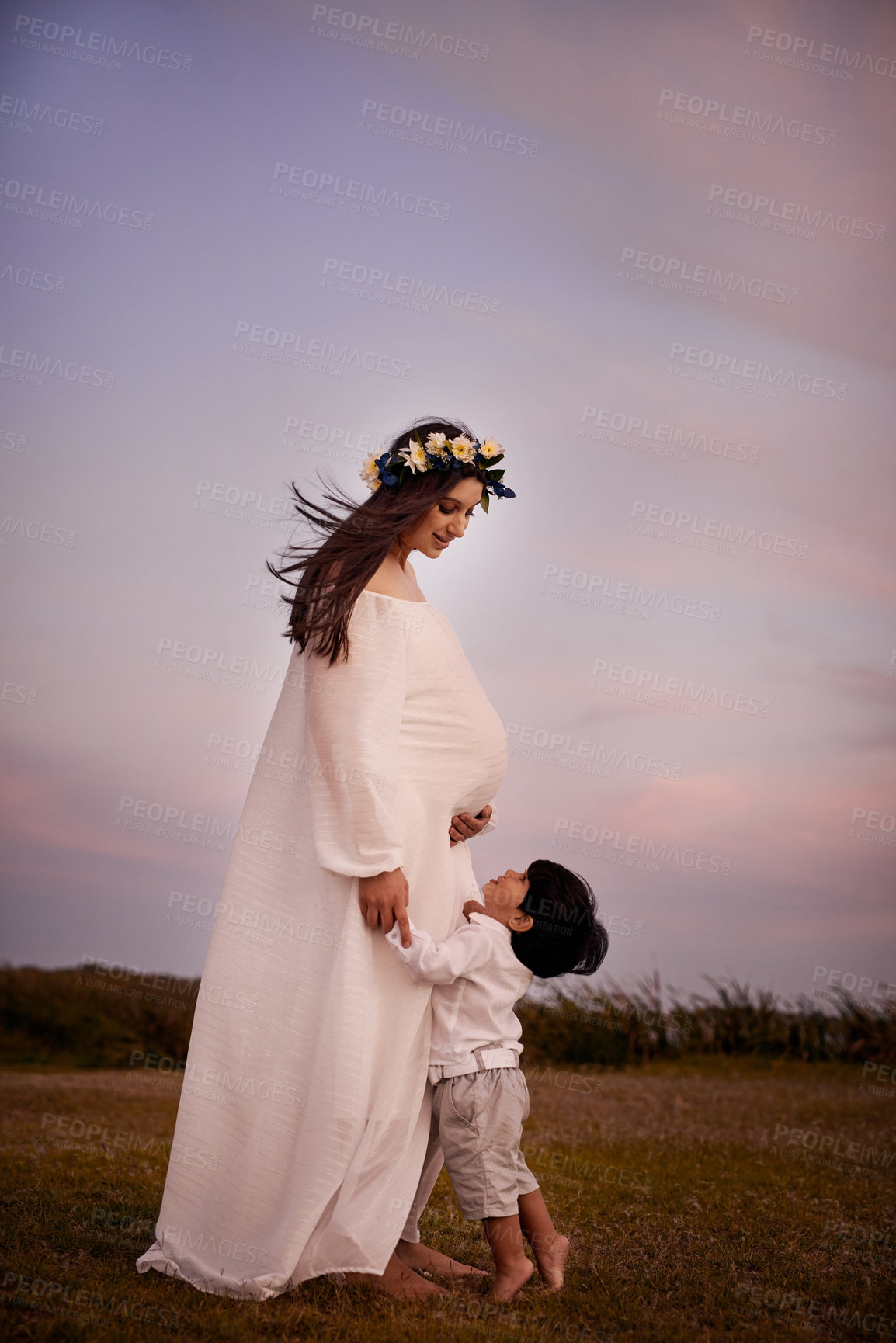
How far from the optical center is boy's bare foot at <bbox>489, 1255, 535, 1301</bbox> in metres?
3.07

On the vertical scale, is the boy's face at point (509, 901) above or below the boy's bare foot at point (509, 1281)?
above

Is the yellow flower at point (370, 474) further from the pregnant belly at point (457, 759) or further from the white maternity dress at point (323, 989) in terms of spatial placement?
the pregnant belly at point (457, 759)

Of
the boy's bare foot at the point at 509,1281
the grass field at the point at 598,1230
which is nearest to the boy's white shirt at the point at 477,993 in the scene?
the boy's bare foot at the point at 509,1281

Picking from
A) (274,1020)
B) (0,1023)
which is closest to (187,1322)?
(274,1020)

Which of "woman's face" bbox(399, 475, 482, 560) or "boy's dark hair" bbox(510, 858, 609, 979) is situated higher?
"woman's face" bbox(399, 475, 482, 560)

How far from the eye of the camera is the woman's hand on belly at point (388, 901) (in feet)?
9.87

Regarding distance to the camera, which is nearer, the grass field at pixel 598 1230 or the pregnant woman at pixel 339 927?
the grass field at pixel 598 1230

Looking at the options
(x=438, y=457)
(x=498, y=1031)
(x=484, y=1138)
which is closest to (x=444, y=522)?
(x=438, y=457)

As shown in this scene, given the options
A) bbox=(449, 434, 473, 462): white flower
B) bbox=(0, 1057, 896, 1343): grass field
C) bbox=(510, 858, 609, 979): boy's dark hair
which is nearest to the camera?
bbox=(0, 1057, 896, 1343): grass field

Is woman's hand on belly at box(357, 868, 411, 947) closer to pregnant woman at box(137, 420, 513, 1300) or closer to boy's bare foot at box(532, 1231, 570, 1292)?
pregnant woman at box(137, 420, 513, 1300)

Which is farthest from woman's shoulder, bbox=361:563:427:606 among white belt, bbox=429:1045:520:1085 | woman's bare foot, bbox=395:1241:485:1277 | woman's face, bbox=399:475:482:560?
woman's bare foot, bbox=395:1241:485:1277

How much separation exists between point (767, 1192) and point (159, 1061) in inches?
265

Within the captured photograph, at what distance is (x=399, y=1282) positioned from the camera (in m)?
3.13

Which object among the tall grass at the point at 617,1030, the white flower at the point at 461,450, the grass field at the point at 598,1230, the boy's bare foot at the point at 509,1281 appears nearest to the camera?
the grass field at the point at 598,1230
